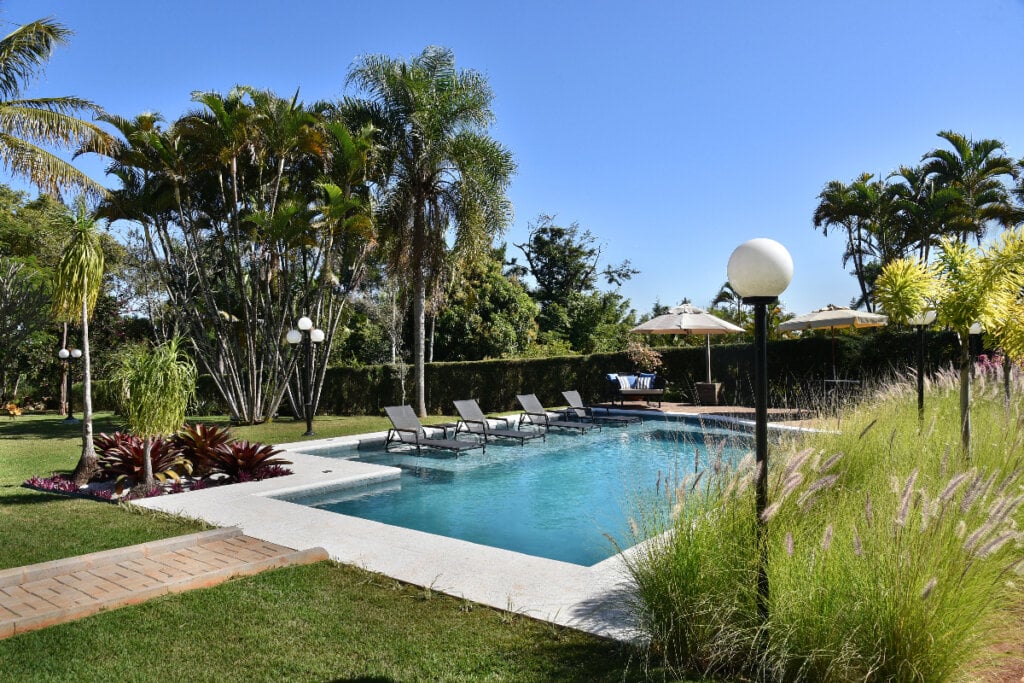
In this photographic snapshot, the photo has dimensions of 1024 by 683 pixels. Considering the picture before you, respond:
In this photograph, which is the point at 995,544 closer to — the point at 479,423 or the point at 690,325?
the point at 479,423

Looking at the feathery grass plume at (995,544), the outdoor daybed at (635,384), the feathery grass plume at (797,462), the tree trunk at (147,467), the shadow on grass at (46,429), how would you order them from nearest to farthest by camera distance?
the feathery grass plume at (995,544)
the feathery grass plume at (797,462)
the tree trunk at (147,467)
the shadow on grass at (46,429)
the outdoor daybed at (635,384)

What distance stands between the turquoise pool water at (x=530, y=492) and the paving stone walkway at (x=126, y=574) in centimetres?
230

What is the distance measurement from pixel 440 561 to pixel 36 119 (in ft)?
43.7

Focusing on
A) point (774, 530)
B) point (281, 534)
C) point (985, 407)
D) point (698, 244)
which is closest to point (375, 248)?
point (698, 244)

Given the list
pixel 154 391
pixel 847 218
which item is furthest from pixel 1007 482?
pixel 847 218

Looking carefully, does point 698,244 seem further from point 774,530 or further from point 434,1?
point 774,530

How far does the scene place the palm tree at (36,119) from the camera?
43.5 feet

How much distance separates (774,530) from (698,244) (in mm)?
18272

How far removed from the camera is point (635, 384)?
20.2 metres

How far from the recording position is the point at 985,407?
7.49m

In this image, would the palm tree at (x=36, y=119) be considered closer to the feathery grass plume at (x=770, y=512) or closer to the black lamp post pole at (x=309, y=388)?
the black lamp post pole at (x=309, y=388)

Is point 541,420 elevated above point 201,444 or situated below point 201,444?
below

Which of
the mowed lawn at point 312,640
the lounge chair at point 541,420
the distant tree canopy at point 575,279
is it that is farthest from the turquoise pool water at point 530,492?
the distant tree canopy at point 575,279

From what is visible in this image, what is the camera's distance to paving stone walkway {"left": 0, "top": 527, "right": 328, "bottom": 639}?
4305 millimetres
